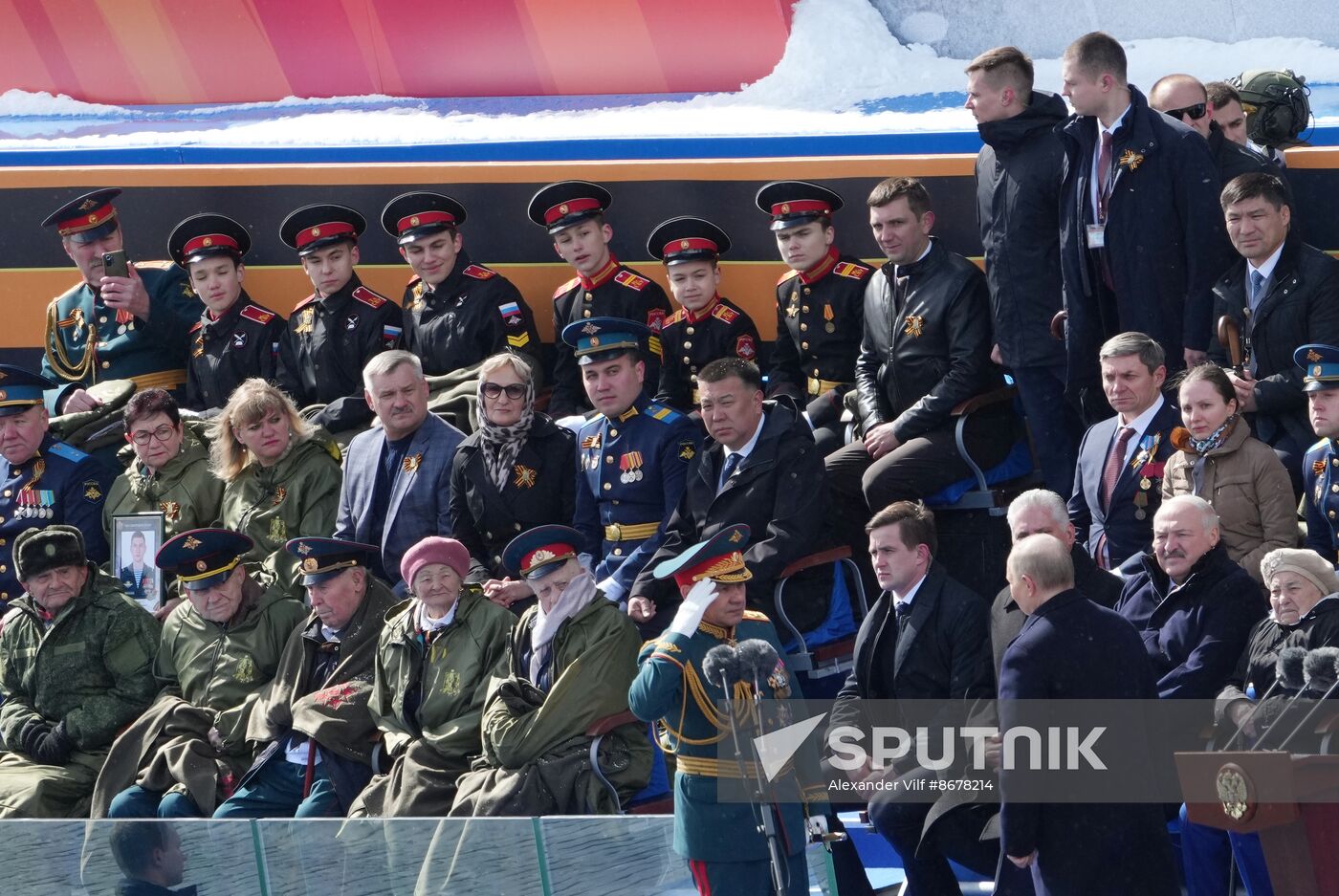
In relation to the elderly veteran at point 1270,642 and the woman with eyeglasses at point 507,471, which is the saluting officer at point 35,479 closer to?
the woman with eyeglasses at point 507,471

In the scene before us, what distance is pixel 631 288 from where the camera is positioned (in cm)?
757

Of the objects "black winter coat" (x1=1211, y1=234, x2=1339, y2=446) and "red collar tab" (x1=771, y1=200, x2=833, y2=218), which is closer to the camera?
"black winter coat" (x1=1211, y1=234, x2=1339, y2=446)

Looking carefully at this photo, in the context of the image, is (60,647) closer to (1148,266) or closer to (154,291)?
(154,291)

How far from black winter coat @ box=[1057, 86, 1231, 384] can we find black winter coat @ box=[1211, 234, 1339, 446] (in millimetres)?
179

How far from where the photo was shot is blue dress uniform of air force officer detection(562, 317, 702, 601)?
6.65 meters

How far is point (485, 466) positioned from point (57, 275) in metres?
3.16

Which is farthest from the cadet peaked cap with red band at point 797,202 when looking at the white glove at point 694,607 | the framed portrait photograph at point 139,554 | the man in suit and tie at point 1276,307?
the framed portrait photograph at point 139,554

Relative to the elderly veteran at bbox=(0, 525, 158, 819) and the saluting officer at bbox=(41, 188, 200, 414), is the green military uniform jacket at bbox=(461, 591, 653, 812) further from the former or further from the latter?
the saluting officer at bbox=(41, 188, 200, 414)

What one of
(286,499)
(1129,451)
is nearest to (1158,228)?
(1129,451)

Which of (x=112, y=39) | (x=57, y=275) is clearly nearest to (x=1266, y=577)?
(x=57, y=275)

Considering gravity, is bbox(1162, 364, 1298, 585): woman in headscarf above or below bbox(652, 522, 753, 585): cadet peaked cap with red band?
below

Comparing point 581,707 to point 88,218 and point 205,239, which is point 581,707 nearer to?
point 205,239

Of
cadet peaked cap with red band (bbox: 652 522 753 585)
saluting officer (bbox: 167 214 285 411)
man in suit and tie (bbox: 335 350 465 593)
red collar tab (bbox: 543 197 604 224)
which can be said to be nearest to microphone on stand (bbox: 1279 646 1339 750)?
cadet peaked cap with red band (bbox: 652 522 753 585)

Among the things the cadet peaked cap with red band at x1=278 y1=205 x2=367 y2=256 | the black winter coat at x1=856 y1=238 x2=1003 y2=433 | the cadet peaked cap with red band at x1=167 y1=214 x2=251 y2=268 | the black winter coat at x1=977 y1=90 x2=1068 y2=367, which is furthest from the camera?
the cadet peaked cap with red band at x1=167 y1=214 x2=251 y2=268
